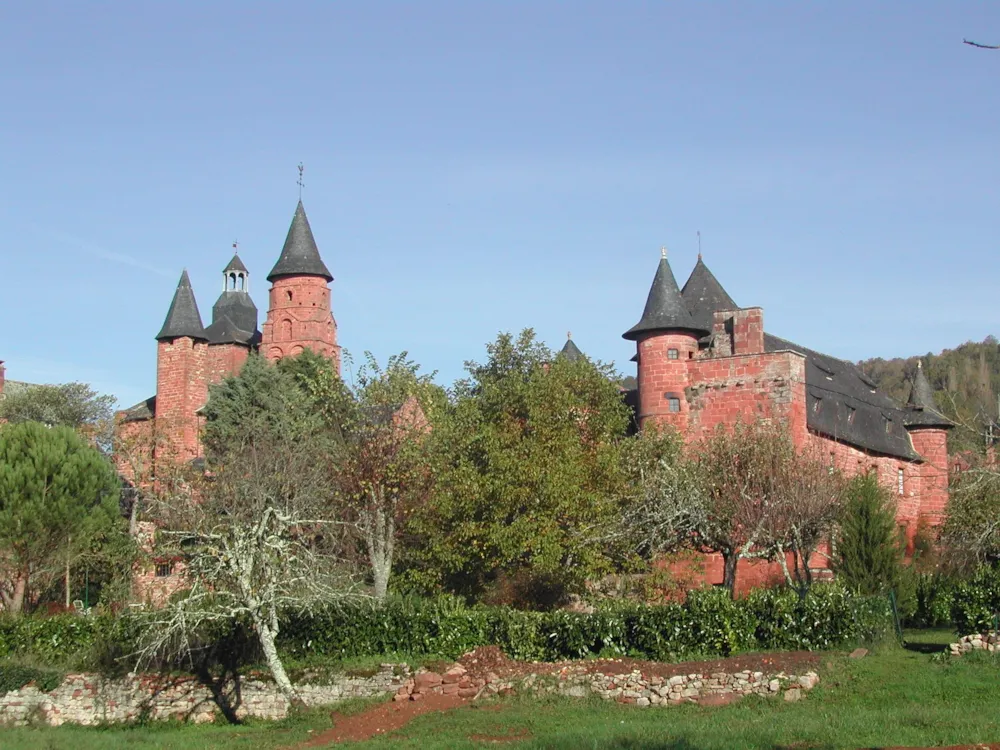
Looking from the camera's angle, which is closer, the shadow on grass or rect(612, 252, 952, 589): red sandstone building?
the shadow on grass

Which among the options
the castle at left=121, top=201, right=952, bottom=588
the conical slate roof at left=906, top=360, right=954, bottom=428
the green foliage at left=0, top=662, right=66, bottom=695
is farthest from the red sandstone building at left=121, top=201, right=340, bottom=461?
→ the green foliage at left=0, top=662, right=66, bottom=695

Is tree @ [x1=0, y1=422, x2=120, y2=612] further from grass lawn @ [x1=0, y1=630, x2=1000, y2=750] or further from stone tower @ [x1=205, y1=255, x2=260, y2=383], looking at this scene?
stone tower @ [x1=205, y1=255, x2=260, y2=383]

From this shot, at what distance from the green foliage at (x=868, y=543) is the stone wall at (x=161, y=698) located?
12846 millimetres

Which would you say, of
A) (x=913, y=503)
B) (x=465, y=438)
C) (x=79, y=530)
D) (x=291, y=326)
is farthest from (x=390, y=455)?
(x=291, y=326)

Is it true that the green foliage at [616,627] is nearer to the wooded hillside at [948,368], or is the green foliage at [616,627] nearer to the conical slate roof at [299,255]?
the conical slate roof at [299,255]

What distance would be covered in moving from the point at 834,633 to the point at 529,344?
22355 mm

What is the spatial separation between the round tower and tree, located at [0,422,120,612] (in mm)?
18806

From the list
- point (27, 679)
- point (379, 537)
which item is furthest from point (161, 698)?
point (379, 537)

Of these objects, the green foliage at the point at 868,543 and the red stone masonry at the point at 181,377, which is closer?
the green foliage at the point at 868,543

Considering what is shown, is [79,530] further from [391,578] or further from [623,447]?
[623,447]

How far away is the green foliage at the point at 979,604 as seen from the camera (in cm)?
2352

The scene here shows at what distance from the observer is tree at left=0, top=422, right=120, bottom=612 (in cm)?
3416

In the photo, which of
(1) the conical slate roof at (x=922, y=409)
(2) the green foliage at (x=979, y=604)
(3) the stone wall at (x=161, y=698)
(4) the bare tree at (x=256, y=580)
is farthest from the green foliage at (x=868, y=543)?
(1) the conical slate roof at (x=922, y=409)

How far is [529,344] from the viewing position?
43.9m
